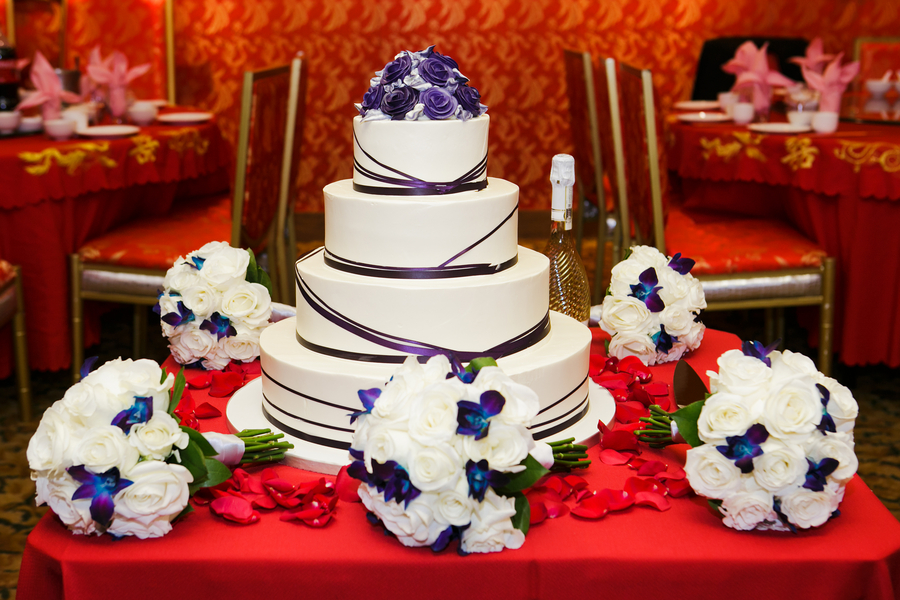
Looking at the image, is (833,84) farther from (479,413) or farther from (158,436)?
(158,436)

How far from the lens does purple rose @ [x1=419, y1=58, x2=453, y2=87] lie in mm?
1204

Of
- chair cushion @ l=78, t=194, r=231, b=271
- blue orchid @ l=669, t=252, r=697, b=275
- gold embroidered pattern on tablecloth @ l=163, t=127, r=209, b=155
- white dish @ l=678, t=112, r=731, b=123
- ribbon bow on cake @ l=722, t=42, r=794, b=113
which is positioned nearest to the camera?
blue orchid @ l=669, t=252, r=697, b=275

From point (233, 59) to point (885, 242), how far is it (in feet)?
12.8

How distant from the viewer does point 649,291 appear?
4.93 feet

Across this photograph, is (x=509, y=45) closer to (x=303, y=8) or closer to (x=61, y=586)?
(x=303, y=8)

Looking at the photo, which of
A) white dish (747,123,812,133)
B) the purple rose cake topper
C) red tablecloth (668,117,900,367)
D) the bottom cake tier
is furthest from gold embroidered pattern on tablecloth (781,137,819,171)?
the purple rose cake topper

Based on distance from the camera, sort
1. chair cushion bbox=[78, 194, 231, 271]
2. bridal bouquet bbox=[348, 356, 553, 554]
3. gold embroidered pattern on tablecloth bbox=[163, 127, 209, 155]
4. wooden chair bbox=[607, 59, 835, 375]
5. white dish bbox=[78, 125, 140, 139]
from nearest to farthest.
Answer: bridal bouquet bbox=[348, 356, 553, 554], wooden chair bbox=[607, 59, 835, 375], chair cushion bbox=[78, 194, 231, 271], white dish bbox=[78, 125, 140, 139], gold embroidered pattern on tablecloth bbox=[163, 127, 209, 155]

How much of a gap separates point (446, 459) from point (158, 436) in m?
0.33

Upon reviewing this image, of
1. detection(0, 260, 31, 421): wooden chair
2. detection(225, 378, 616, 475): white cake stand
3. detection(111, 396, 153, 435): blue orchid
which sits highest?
detection(111, 396, 153, 435): blue orchid

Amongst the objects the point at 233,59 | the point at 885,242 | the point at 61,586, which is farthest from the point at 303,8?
the point at 61,586

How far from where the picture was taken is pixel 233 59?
204 inches

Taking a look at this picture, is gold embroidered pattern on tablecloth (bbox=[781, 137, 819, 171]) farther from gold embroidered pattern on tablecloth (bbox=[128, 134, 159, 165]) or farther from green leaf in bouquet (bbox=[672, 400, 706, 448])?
gold embroidered pattern on tablecloth (bbox=[128, 134, 159, 165])

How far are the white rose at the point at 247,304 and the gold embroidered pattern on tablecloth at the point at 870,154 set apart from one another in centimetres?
195

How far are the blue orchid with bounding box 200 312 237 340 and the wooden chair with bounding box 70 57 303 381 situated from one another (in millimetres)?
1094
